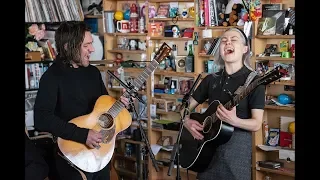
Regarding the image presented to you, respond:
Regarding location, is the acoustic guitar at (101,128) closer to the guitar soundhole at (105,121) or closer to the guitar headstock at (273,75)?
the guitar soundhole at (105,121)

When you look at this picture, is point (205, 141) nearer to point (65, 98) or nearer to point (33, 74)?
point (65, 98)

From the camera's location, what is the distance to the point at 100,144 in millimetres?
2881

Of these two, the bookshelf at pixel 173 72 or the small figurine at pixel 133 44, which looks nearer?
the bookshelf at pixel 173 72

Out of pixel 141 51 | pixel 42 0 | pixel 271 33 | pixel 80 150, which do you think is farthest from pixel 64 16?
pixel 80 150

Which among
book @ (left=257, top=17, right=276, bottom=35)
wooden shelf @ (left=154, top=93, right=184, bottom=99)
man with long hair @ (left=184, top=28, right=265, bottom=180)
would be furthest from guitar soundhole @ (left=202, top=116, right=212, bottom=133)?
wooden shelf @ (left=154, top=93, right=184, bottom=99)

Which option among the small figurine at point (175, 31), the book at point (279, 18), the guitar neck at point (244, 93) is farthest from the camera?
the small figurine at point (175, 31)

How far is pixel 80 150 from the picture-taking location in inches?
111

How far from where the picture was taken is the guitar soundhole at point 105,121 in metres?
2.92

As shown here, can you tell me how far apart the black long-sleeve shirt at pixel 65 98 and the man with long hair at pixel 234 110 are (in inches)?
26.3

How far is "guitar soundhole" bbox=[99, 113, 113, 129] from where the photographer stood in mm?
2920

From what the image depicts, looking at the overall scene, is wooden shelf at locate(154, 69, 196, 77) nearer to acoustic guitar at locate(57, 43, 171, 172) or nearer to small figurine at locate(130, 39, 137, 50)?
small figurine at locate(130, 39, 137, 50)

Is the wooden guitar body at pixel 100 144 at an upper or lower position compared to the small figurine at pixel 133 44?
lower

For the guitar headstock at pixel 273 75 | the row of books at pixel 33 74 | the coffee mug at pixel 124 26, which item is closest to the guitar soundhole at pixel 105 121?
the guitar headstock at pixel 273 75
